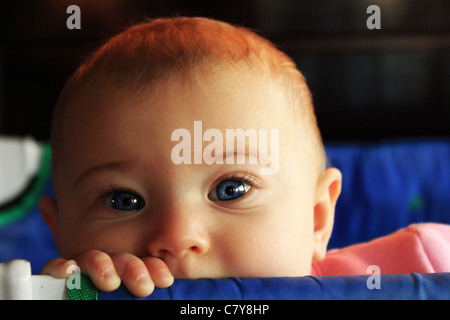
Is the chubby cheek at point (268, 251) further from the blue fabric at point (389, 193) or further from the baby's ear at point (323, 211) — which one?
the blue fabric at point (389, 193)

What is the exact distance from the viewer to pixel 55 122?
33.6 inches

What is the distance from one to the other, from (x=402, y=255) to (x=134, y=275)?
463 mm

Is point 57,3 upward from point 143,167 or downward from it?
upward

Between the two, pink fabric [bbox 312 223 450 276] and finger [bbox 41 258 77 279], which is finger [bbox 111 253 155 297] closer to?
finger [bbox 41 258 77 279]

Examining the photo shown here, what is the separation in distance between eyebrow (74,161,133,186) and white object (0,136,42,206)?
3.24 ft

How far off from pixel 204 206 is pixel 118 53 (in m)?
Answer: 0.26

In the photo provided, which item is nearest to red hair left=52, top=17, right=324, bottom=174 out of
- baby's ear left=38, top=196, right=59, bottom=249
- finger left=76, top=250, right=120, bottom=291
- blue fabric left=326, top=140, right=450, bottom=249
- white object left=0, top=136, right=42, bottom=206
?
baby's ear left=38, top=196, right=59, bottom=249

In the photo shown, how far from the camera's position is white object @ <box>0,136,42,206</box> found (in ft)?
5.50

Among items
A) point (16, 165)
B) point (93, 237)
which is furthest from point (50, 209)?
point (16, 165)

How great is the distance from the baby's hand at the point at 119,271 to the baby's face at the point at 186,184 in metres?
0.06

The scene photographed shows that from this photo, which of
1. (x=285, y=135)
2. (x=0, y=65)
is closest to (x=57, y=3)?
(x=0, y=65)

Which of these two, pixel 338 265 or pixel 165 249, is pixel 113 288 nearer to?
pixel 165 249

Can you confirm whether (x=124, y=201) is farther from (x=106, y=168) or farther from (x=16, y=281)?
(x=16, y=281)
